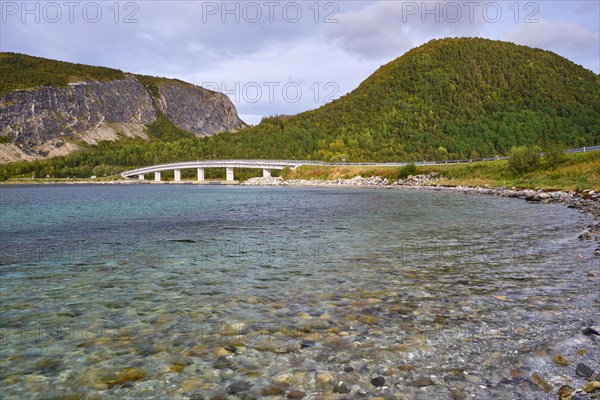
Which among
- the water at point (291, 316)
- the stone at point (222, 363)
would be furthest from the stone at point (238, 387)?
the stone at point (222, 363)

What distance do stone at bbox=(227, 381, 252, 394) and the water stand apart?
0.06 m

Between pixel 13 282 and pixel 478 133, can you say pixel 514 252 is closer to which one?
pixel 13 282

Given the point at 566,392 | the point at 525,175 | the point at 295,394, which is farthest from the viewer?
the point at 525,175

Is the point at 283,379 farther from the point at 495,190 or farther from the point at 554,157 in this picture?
the point at 554,157

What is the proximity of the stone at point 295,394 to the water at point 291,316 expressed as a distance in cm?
20

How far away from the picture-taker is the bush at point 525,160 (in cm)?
5925

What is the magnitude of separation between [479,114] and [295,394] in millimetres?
192640

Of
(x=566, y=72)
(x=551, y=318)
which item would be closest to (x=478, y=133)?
(x=566, y=72)

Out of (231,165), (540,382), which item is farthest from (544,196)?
(231,165)

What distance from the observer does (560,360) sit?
5766 millimetres

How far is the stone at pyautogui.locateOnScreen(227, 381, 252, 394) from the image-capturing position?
521cm

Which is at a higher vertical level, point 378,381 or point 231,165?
point 231,165

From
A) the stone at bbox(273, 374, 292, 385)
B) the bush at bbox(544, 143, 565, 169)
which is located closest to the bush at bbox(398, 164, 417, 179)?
the bush at bbox(544, 143, 565, 169)

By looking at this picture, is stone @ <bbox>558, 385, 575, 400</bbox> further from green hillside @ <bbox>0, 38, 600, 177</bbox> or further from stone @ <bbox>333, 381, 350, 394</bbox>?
green hillside @ <bbox>0, 38, 600, 177</bbox>
